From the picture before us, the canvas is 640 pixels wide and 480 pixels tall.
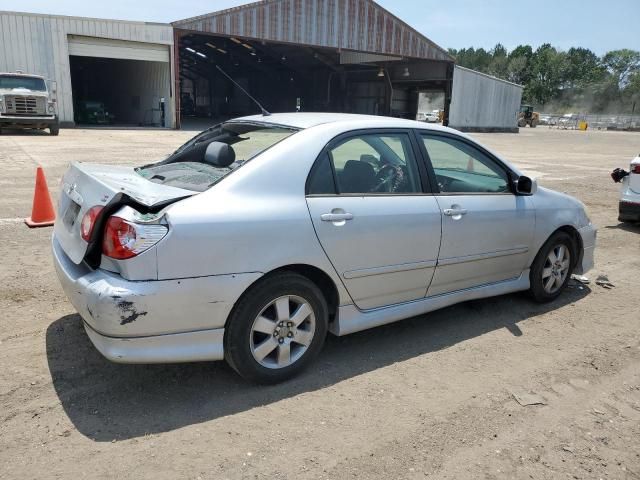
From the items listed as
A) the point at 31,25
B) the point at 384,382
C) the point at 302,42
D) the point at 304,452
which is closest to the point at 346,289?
the point at 384,382

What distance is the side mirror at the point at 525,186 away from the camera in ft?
14.2

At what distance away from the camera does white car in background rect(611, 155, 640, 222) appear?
25.8ft

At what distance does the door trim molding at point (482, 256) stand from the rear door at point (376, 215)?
15 cm

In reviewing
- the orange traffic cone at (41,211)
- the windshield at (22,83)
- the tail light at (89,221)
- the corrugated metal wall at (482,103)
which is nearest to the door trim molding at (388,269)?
the tail light at (89,221)

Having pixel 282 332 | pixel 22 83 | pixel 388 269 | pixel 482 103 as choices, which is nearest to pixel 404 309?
pixel 388 269

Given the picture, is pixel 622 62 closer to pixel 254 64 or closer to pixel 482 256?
pixel 254 64

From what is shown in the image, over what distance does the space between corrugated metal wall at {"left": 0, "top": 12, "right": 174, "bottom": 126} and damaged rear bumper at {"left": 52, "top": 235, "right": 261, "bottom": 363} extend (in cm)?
2650

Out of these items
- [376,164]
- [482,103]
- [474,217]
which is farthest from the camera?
[482,103]

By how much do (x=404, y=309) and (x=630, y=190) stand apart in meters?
6.02

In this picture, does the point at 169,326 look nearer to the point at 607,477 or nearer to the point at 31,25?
the point at 607,477

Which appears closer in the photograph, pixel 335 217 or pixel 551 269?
pixel 335 217

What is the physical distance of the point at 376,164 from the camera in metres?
3.80

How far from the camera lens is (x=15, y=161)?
13227 mm

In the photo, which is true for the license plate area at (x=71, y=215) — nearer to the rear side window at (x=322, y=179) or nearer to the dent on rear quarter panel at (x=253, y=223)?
the dent on rear quarter panel at (x=253, y=223)
